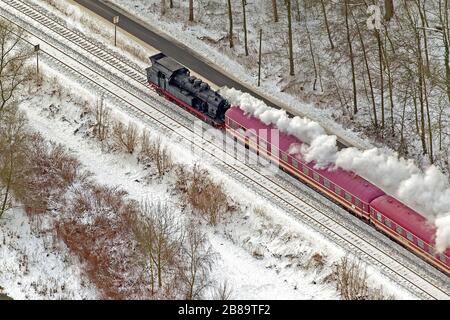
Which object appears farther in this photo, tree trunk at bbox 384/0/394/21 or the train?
tree trunk at bbox 384/0/394/21

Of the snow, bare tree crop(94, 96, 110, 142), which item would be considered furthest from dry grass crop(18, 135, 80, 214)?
bare tree crop(94, 96, 110, 142)

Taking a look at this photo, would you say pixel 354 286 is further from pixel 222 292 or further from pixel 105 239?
pixel 105 239

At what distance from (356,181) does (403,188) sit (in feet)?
11.8

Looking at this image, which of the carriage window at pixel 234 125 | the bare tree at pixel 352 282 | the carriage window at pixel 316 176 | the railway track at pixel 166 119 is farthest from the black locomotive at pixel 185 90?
the bare tree at pixel 352 282

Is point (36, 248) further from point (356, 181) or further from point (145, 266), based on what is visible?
point (356, 181)

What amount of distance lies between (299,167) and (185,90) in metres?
12.9

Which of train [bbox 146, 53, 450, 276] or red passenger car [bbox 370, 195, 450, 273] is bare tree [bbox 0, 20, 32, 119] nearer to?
train [bbox 146, 53, 450, 276]

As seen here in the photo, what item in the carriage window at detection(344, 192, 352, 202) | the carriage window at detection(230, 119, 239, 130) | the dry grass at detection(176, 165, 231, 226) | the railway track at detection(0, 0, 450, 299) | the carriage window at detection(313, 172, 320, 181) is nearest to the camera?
the railway track at detection(0, 0, 450, 299)

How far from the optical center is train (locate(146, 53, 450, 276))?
5534 cm

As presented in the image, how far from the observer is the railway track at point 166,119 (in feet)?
185

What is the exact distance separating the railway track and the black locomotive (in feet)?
3.84

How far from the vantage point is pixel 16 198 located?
2429 inches

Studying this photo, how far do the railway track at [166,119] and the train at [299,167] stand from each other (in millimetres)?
1254
